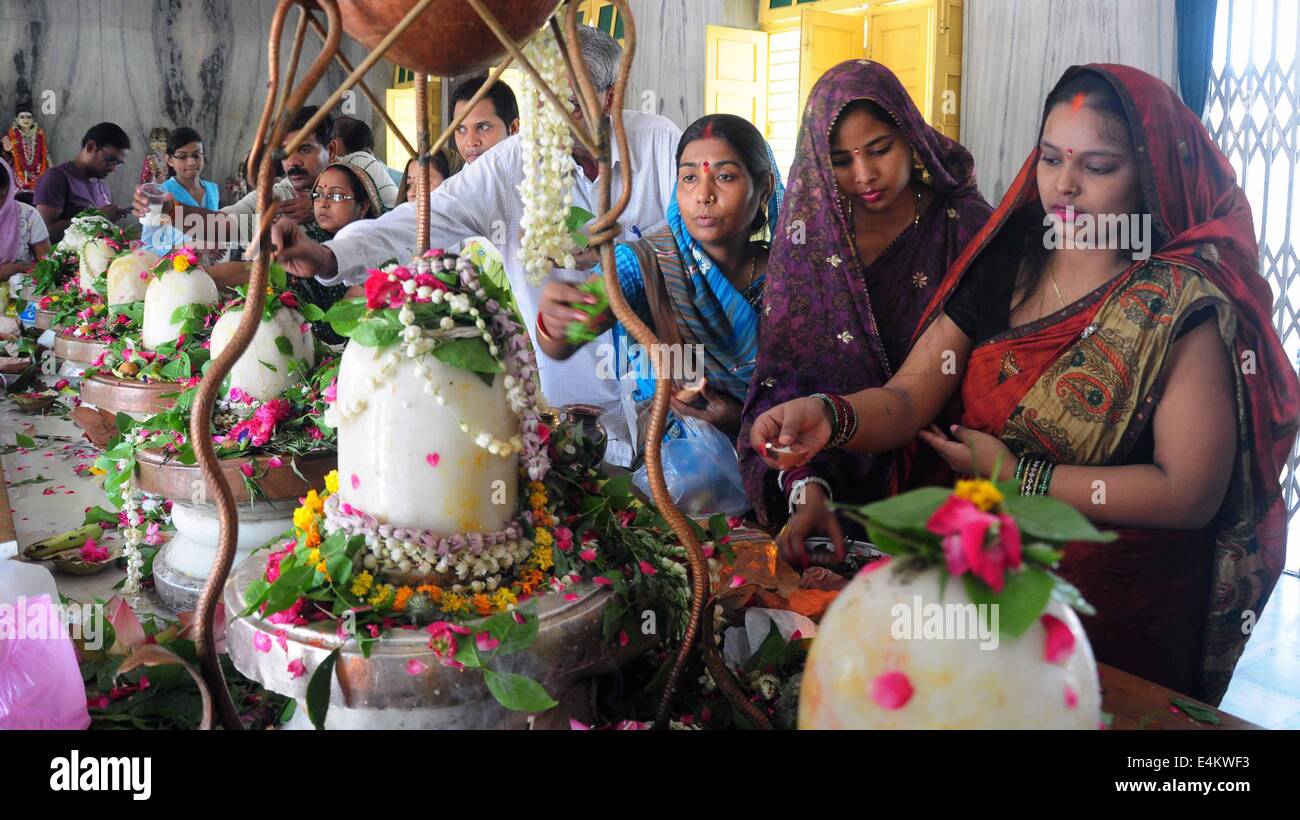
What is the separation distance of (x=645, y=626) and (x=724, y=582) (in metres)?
0.35

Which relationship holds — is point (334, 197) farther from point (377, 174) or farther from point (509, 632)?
point (509, 632)

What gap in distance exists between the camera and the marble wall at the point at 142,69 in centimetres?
945

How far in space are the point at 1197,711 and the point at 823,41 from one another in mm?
5576

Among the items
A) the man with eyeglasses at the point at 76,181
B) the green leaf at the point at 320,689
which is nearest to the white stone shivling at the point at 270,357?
the green leaf at the point at 320,689

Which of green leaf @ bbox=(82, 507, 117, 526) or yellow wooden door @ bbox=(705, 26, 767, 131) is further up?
yellow wooden door @ bbox=(705, 26, 767, 131)

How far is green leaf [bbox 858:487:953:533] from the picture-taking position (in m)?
0.66

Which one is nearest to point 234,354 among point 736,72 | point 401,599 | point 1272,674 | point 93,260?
point 401,599

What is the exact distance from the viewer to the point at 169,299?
2398 millimetres

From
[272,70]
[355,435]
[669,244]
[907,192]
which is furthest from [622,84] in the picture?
[669,244]

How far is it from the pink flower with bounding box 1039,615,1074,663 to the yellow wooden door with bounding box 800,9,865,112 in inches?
224

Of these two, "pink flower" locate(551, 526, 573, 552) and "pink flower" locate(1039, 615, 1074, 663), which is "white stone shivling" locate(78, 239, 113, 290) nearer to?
"pink flower" locate(551, 526, 573, 552)

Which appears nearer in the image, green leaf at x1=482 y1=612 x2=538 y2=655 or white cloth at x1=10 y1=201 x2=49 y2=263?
green leaf at x1=482 y1=612 x2=538 y2=655

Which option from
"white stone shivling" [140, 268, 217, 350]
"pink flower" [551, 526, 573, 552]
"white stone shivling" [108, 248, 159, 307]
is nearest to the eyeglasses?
"white stone shivling" [108, 248, 159, 307]
